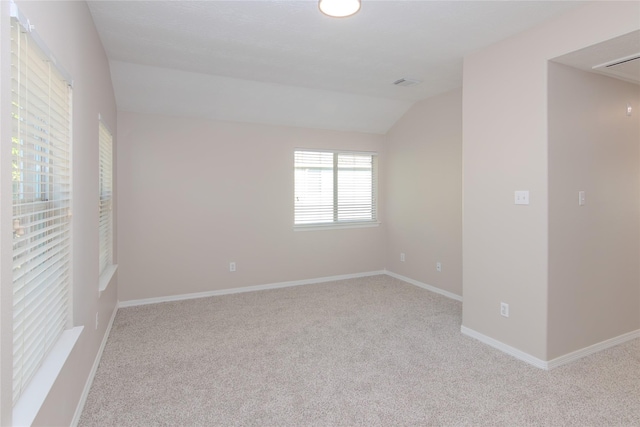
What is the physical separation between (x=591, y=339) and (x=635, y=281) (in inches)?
30.7

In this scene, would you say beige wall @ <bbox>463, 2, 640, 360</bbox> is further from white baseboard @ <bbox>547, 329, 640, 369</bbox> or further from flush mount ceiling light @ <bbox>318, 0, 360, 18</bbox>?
flush mount ceiling light @ <bbox>318, 0, 360, 18</bbox>

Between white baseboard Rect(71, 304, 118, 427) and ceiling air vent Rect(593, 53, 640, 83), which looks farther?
ceiling air vent Rect(593, 53, 640, 83)

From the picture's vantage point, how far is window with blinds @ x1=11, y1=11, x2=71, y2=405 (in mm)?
1360

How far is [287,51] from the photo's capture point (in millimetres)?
3178

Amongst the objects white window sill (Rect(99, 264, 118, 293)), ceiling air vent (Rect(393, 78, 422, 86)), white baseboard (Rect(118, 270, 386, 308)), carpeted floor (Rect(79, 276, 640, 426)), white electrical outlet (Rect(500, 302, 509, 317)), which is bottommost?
carpeted floor (Rect(79, 276, 640, 426))

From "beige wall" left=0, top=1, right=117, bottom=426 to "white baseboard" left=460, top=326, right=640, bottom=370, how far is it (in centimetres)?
310

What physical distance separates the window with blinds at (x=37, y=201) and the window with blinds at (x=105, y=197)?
133 cm

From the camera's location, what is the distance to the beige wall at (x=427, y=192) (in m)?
4.45

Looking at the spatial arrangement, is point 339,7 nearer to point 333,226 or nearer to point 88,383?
point 88,383

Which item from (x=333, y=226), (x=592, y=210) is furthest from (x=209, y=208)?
(x=592, y=210)

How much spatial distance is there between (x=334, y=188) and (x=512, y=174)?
2944 mm

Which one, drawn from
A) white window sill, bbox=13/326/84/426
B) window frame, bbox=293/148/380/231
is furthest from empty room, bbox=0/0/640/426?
window frame, bbox=293/148/380/231

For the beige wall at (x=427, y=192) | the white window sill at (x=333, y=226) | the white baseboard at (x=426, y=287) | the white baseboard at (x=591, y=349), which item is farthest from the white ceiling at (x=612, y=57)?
the white window sill at (x=333, y=226)

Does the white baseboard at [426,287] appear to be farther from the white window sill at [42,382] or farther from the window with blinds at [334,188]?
the white window sill at [42,382]
